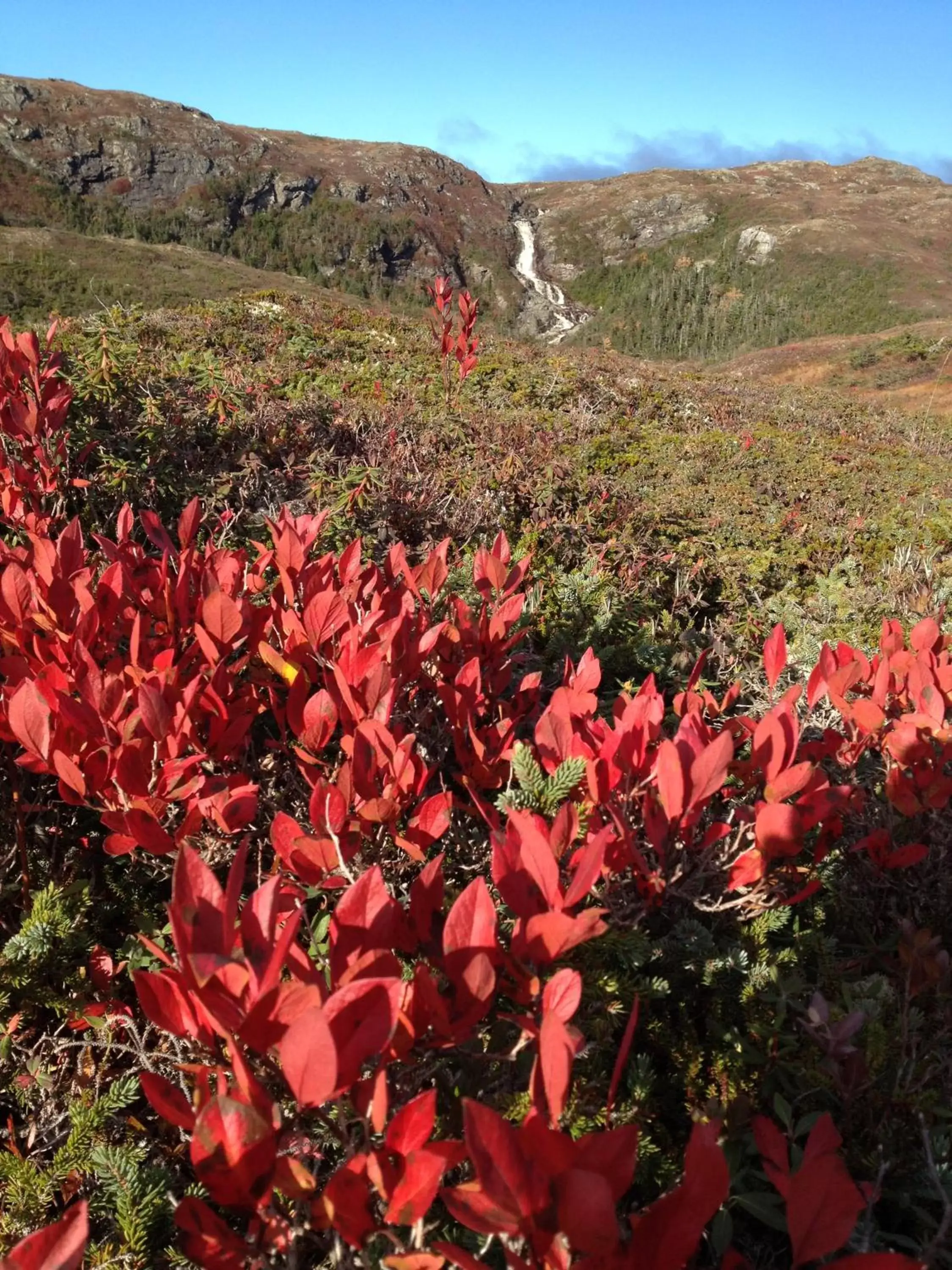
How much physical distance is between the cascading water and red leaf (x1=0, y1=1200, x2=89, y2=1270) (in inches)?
2707

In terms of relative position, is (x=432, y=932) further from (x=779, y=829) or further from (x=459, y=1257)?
(x=779, y=829)

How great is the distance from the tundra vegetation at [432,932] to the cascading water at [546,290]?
67.5 m

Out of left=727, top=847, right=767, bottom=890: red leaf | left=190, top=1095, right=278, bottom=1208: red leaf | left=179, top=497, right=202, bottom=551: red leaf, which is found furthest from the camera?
left=179, top=497, right=202, bottom=551: red leaf

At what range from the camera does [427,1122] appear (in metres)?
0.70

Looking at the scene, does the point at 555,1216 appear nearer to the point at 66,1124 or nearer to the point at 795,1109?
the point at 795,1109

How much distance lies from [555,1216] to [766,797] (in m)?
0.81

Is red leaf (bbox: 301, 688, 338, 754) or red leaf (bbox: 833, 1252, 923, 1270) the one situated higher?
red leaf (bbox: 301, 688, 338, 754)

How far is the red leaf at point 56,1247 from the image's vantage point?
1.82 ft

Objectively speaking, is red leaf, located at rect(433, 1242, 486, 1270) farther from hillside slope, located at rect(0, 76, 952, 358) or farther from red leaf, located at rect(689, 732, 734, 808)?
hillside slope, located at rect(0, 76, 952, 358)

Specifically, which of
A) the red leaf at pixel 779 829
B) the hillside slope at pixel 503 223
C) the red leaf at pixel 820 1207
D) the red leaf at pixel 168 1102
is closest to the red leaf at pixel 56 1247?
the red leaf at pixel 168 1102

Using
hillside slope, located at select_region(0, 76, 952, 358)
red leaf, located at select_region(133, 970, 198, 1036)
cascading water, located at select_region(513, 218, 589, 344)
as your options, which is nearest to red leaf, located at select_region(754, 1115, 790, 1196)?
red leaf, located at select_region(133, 970, 198, 1036)

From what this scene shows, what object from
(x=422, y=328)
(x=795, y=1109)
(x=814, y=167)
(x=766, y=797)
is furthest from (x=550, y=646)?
(x=814, y=167)

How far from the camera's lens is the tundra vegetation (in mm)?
690

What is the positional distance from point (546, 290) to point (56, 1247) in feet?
278
